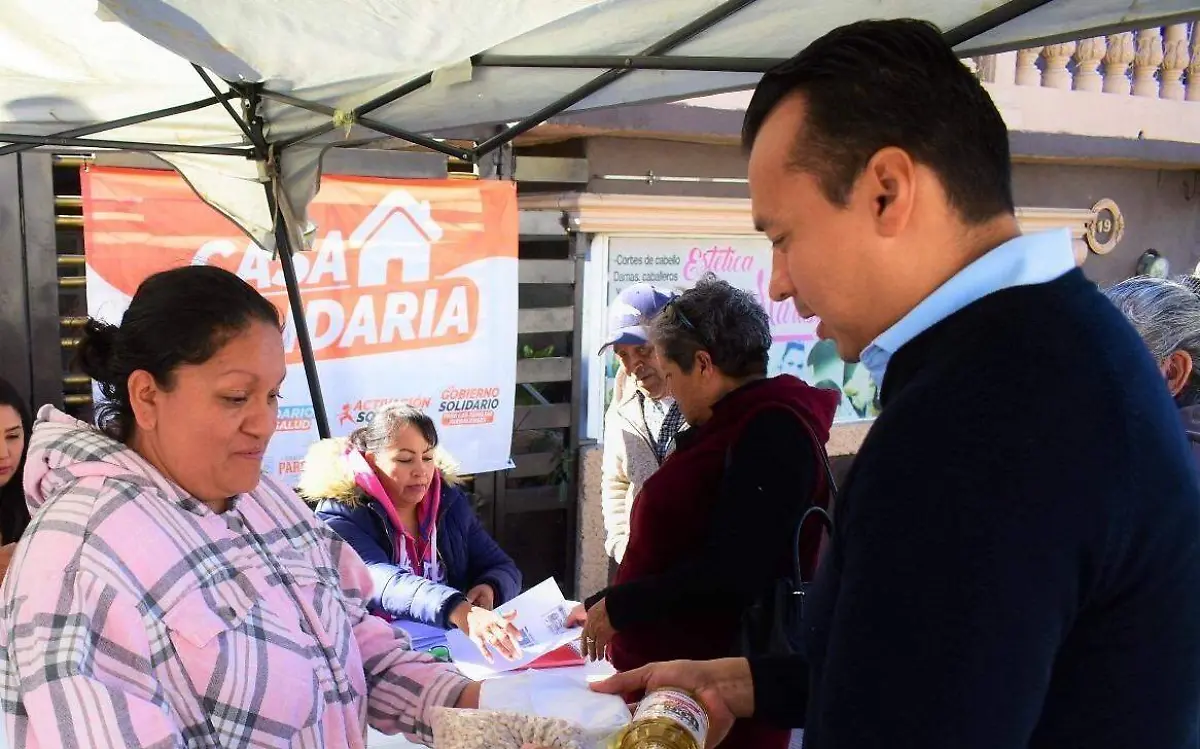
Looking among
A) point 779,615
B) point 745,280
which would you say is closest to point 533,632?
point 779,615

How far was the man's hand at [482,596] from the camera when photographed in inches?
121

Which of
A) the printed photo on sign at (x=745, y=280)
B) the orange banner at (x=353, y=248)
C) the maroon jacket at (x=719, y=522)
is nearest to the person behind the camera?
the maroon jacket at (x=719, y=522)

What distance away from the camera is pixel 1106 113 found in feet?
22.8

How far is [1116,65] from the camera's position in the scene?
22.9ft

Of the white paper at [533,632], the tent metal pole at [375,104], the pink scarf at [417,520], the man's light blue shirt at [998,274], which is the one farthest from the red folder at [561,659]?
the man's light blue shirt at [998,274]

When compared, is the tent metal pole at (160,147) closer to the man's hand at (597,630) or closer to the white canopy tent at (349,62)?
the white canopy tent at (349,62)

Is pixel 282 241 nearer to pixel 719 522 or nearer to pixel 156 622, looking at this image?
pixel 719 522

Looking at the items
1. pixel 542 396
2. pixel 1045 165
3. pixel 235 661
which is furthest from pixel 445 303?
pixel 1045 165

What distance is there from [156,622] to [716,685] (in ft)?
2.80

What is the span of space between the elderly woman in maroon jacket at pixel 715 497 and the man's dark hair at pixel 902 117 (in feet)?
4.33

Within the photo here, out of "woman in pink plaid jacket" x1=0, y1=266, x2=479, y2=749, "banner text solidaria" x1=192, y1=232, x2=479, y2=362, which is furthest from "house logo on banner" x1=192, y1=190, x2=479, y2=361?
"woman in pink plaid jacket" x1=0, y1=266, x2=479, y2=749

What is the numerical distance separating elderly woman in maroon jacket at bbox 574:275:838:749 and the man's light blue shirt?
1329 millimetres

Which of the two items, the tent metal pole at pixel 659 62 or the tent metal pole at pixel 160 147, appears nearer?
the tent metal pole at pixel 659 62

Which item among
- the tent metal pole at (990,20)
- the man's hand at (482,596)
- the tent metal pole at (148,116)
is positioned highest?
the tent metal pole at (990,20)
